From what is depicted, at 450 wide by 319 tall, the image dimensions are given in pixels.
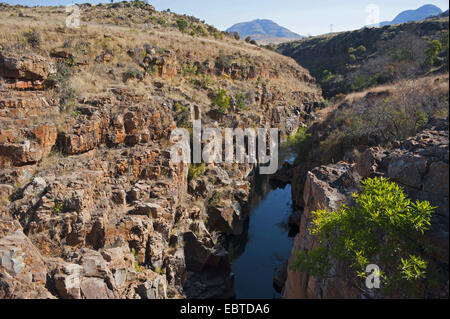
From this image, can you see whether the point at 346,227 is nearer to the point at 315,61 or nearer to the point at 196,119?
the point at 196,119

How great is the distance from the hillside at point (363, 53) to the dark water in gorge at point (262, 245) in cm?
1690

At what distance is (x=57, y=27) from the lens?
2175 centimetres

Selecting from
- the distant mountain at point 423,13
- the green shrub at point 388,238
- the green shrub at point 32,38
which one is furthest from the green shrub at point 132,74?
the distant mountain at point 423,13

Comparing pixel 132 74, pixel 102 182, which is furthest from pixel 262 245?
pixel 132 74

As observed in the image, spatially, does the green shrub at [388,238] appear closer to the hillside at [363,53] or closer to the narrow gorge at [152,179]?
the narrow gorge at [152,179]

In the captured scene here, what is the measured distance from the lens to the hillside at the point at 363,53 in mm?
33844

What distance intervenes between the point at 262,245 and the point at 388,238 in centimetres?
1528

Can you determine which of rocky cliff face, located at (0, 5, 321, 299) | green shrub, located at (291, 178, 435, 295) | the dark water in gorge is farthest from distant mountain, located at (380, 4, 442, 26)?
green shrub, located at (291, 178, 435, 295)

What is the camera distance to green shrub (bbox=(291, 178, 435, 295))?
6316 millimetres

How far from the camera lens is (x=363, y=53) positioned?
5456 centimetres

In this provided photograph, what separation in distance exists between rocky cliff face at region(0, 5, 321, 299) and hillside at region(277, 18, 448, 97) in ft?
71.5

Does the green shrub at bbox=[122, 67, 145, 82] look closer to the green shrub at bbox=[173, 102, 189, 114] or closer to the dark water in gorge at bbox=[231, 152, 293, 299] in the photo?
the green shrub at bbox=[173, 102, 189, 114]

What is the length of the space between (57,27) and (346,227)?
23466 millimetres

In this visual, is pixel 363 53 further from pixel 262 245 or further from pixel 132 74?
pixel 132 74
